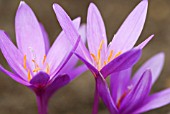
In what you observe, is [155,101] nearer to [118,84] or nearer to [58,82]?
[118,84]

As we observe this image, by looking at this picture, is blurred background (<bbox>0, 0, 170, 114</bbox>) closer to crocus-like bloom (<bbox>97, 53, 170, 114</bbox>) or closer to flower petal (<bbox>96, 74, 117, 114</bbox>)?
crocus-like bloom (<bbox>97, 53, 170, 114</bbox>)

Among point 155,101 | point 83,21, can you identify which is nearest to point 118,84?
point 155,101

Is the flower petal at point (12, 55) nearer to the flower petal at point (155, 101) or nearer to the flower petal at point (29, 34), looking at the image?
the flower petal at point (29, 34)

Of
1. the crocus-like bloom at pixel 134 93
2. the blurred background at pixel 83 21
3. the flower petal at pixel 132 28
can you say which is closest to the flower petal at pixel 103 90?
the crocus-like bloom at pixel 134 93

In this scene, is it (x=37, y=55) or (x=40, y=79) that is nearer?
(x=40, y=79)

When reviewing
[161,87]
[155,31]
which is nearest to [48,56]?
[161,87]

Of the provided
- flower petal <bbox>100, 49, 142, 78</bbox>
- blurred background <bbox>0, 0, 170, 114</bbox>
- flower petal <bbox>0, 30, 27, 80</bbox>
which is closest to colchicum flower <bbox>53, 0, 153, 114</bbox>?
flower petal <bbox>100, 49, 142, 78</bbox>

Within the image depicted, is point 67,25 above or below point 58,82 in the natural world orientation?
above
